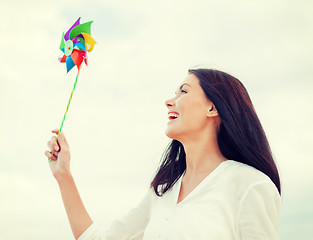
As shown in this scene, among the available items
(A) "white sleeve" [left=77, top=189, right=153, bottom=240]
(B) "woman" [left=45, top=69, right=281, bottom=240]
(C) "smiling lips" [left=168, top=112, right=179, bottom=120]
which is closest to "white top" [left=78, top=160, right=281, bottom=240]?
(B) "woman" [left=45, top=69, right=281, bottom=240]

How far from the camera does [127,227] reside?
3.42m

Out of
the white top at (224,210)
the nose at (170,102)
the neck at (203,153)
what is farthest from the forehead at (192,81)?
the white top at (224,210)

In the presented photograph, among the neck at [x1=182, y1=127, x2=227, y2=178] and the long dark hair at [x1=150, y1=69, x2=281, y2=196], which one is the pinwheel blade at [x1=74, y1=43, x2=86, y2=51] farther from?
the neck at [x1=182, y1=127, x2=227, y2=178]

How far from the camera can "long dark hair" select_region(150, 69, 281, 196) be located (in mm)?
3043

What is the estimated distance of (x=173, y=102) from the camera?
328 centimetres

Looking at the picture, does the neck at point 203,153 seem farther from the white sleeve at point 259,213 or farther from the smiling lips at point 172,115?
the white sleeve at point 259,213

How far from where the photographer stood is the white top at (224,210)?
2.67 m

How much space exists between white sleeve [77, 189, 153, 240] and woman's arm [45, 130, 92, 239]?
7 cm

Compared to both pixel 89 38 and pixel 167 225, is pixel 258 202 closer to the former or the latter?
pixel 167 225

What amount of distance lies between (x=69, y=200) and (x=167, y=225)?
2.91 ft

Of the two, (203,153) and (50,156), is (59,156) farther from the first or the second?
(203,153)

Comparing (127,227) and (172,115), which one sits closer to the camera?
(172,115)

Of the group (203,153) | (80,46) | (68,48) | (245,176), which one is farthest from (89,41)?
(245,176)

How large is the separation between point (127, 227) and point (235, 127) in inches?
46.8
